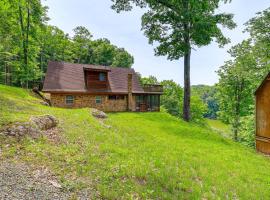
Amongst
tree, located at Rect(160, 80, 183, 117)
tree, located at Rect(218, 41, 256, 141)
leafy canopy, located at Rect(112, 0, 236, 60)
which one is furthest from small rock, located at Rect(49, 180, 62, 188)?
tree, located at Rect(160, 80, 183, 117)

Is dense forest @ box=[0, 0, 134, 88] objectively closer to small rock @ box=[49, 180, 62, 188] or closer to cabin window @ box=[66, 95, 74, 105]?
cabin window @ box=[66, 95, 74, 105]

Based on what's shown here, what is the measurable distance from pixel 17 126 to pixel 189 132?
37.2 feet

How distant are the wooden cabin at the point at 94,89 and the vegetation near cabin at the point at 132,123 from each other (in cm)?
12

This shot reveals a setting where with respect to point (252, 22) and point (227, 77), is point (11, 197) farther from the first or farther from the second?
point (227, 77)

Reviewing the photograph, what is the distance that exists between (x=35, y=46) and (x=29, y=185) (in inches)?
1104

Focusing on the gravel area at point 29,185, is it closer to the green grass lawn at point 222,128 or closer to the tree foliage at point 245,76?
the tree foliage at point 245,76

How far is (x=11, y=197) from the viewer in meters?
3.86

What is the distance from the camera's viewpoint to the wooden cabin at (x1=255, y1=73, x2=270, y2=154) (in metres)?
12.2

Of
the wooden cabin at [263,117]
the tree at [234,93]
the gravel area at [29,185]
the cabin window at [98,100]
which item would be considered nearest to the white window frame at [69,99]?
the cabin window at [98,100]

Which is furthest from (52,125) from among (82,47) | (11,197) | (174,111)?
(82,47)

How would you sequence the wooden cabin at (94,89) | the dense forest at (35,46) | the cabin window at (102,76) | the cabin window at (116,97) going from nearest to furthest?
the wooden cabin at (94,89) < the dense forest at (35,46) < the cabin window at (116,97) < the cabin window at (102,76)

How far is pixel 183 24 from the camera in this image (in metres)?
18.6

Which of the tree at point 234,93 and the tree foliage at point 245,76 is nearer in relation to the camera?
the tree foliage at point 245,76

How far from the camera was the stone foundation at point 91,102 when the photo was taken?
22547mm
